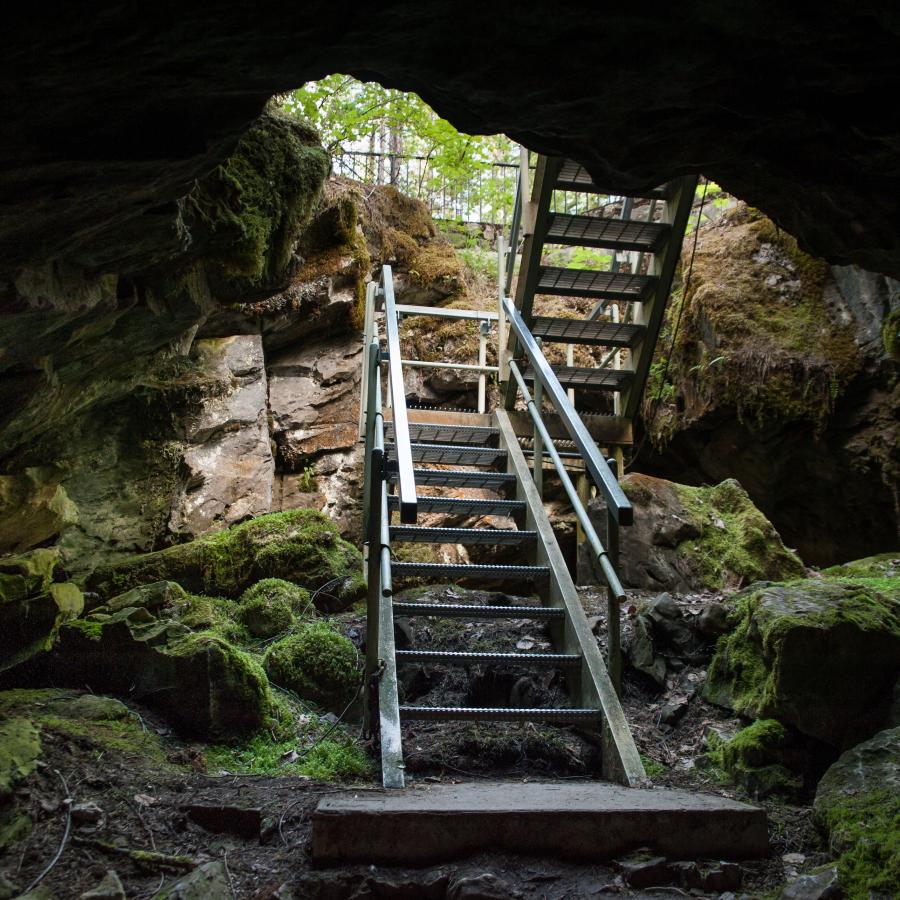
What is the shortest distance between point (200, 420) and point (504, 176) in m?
9.91

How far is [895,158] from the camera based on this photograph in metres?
2.37

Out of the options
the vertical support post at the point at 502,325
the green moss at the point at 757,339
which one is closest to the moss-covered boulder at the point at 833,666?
the vertical support post at the point at 502,325

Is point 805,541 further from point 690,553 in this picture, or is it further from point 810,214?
point 810,214

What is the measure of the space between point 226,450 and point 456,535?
3816 mm

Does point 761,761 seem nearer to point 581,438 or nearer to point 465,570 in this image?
point 465,570

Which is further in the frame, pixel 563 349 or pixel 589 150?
pixel 563 349

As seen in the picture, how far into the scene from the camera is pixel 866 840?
2459 mm

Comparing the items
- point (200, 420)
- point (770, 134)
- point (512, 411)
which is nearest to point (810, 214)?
point (770, 134)

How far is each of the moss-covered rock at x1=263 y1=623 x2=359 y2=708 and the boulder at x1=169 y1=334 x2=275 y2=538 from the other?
9.21 feet

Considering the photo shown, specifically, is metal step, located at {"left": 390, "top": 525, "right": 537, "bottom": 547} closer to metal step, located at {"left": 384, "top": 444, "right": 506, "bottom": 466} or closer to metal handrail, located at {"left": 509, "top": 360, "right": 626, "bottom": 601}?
metal handrail, located at {"left": 509, "top": 360, "right": 626, "bottom": 601}

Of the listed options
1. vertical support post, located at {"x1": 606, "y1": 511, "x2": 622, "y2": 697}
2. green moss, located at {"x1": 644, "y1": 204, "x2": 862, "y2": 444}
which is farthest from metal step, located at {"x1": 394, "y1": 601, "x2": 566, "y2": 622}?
green moss, located at {"x1": 644, "y1": 204, "x2": 862, "y2": 444}

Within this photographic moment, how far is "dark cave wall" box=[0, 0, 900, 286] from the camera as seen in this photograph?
1.88 meters

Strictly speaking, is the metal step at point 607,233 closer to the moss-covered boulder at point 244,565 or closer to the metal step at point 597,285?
the metal step at point 597,285

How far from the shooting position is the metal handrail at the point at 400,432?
3367 mm
